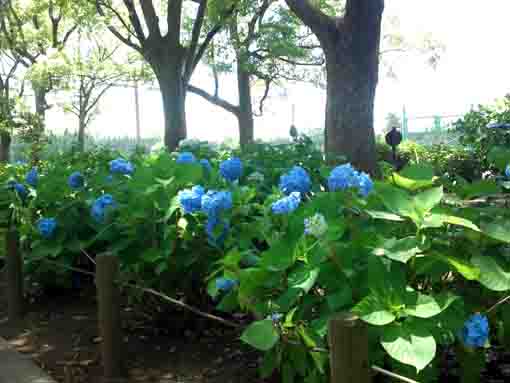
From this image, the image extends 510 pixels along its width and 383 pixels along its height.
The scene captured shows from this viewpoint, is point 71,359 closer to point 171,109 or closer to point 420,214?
point 420,214

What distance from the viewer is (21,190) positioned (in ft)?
15.9

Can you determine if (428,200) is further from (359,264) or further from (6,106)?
(6,106)

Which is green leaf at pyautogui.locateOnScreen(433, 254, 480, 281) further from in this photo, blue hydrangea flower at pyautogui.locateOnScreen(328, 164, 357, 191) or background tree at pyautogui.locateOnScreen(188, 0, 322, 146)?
background tree at pyautogui.locateOnScreen(188, 0, 322, 146)

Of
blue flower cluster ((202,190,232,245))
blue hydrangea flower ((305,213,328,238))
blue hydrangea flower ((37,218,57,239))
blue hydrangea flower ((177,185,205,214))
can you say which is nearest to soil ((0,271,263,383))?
blue hydrangea flower ((37,218,57,239))

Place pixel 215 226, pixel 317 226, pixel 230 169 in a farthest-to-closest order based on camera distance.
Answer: pixel 230 169, pixel 215 226, pixel 317 226

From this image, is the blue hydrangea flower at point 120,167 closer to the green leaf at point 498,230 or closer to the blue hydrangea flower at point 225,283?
the blue hydrangea flower at point 225,283

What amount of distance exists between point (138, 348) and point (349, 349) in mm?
2132

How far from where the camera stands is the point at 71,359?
132 inches

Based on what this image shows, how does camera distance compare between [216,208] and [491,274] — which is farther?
[216,208]

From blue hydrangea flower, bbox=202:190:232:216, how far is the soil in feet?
2.87

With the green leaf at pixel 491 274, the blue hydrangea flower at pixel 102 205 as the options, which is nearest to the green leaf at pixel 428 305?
the green leaf at pixel 491 274

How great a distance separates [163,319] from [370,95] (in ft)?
16.6

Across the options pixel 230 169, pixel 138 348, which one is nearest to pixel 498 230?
pixel 230 169

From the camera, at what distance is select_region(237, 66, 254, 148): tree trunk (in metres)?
23.6
